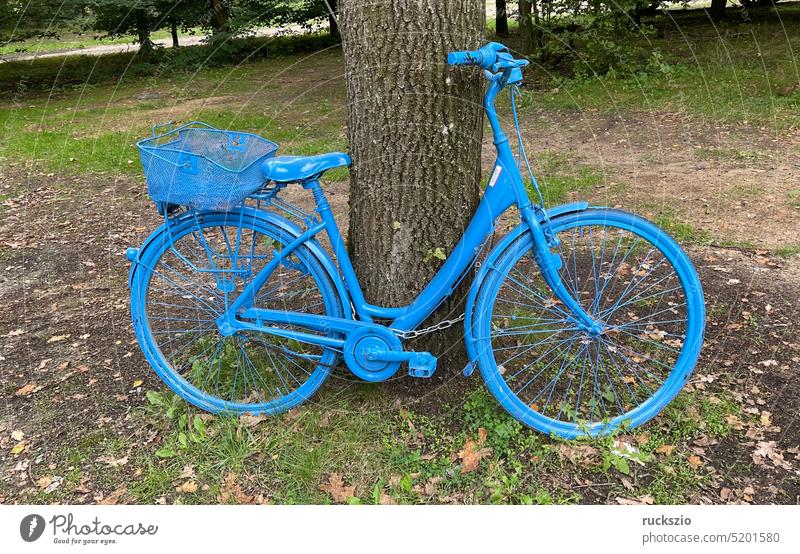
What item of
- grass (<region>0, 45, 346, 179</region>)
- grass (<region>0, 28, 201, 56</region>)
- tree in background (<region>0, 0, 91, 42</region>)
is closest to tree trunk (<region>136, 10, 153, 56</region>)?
grass (<region>0, 28, 201, 56</region>)

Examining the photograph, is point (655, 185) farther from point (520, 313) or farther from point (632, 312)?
point (520, 313)

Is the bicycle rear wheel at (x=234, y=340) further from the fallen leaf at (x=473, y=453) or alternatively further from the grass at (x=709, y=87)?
the grass at (x=709, y=87)

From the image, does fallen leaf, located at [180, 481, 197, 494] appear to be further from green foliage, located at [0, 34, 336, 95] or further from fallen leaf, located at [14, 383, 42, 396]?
green foliage, located at [0, 34, 336, 95]

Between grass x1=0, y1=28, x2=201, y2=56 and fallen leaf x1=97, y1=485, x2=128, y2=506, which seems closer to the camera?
fallen leaf x1=97, y1=485, x2=128, y2=506

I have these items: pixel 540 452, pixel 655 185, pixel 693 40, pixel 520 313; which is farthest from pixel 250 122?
pixel 693 40

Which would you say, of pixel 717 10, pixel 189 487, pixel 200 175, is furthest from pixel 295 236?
pixel 717 10

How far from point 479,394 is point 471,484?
1.51 ft

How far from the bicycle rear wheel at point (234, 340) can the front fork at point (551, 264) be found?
2.81 feet

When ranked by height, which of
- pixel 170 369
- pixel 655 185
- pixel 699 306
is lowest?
pixel 655 185

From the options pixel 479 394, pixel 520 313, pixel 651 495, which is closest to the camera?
pixel 651 495

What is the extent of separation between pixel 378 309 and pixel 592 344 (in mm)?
1197

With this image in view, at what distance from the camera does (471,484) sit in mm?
2523

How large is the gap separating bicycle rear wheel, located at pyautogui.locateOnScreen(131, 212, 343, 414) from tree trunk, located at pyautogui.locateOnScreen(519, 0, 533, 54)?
7814 millimetres

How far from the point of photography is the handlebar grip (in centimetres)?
228
